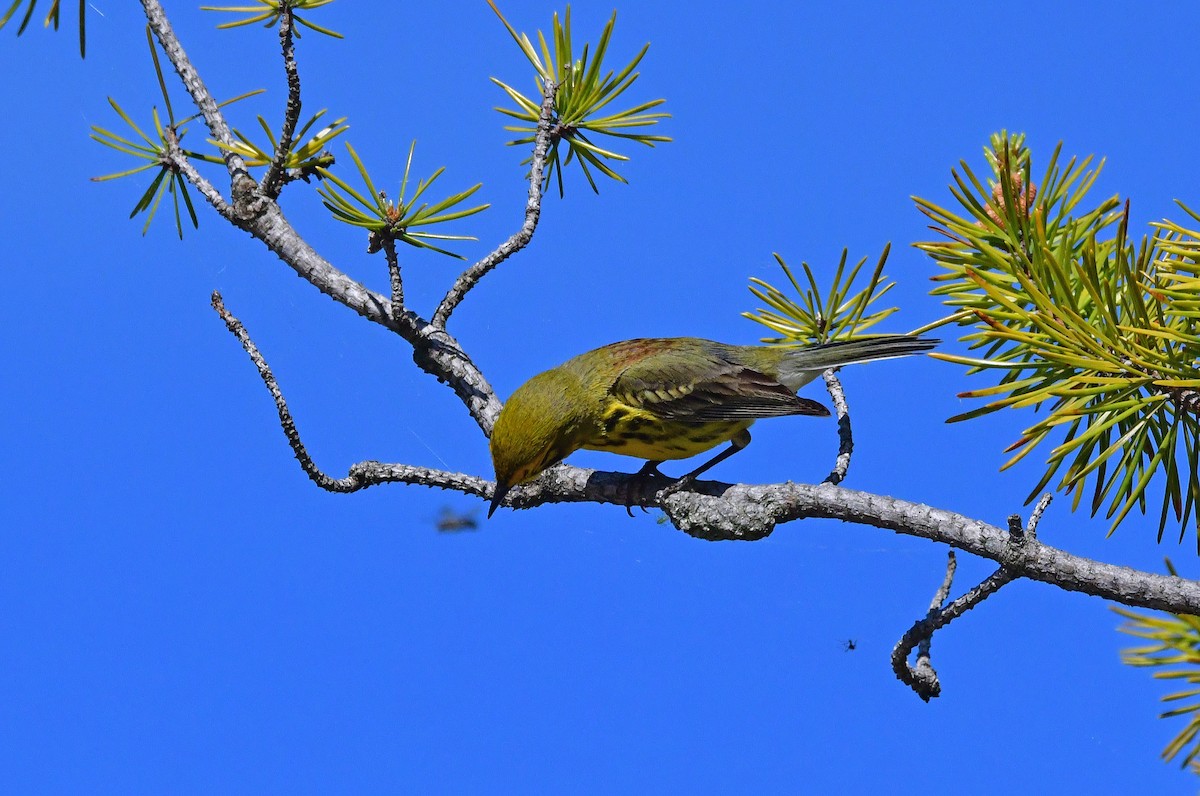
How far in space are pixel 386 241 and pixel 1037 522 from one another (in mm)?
1943

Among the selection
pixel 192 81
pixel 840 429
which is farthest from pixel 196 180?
pixel 840 429

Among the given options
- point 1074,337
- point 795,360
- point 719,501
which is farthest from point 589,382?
point 1074,337

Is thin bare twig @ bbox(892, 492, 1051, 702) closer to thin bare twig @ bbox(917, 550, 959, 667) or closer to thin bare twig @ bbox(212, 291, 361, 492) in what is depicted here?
thin bare twig @ bbox(917, 550, 959, 667)

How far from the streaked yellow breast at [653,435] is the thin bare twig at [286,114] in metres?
1.41

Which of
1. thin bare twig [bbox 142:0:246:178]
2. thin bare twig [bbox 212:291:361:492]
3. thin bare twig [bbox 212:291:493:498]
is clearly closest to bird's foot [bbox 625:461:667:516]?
thin bare twig [bbox 212:291:493:498]

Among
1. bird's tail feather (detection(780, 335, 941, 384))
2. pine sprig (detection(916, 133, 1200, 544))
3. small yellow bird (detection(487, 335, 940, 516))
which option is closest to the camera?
pine sprig (detection(916, 133, 1200, 544))

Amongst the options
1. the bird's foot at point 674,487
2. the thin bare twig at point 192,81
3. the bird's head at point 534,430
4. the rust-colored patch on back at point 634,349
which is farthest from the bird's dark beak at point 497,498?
the thin bare twig at point 192,81

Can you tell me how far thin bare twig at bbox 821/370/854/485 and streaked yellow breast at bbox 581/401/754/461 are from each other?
1.37ft

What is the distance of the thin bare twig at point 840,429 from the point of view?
2.98 meters

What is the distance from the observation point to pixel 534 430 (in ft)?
10.6

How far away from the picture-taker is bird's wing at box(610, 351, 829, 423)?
11.8 ft

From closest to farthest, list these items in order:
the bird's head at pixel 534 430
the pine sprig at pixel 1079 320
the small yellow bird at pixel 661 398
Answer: the pine sprig at pixel 1079 320, the bird's head at pixel 534 430, the small yellow bird at pixel 661 398

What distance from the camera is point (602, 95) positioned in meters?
3.21

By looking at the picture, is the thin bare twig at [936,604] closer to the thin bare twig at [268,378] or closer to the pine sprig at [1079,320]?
the pine sprig at [1079,320]
